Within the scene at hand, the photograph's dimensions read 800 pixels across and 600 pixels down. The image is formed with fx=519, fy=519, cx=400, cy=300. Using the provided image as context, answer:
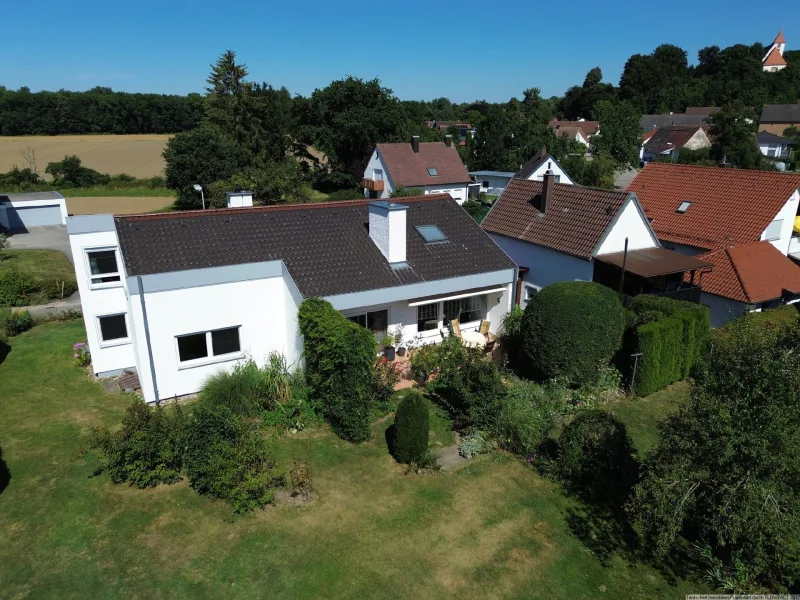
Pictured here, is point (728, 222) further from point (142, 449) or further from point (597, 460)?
point (142, 449)

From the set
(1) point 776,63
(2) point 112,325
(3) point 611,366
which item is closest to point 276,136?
(2) point 112,325

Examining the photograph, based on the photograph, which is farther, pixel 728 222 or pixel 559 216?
pixel 728 222

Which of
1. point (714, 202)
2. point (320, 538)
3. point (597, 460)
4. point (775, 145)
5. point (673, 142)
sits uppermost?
point (673, 142)

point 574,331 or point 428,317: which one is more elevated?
point 574,331

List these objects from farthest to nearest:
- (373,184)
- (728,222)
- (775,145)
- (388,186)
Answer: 1. (775,145)
2. (373,184)
3. (388,186)
4. (728,222)

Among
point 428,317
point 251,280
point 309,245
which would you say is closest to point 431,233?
point 428,317

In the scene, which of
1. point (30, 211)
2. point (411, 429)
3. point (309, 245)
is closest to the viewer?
point (411, 429)

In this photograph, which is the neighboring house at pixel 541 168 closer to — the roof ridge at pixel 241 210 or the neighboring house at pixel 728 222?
the neighboring house at pixel 728 222

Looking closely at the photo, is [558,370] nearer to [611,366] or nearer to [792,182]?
[611,366]
